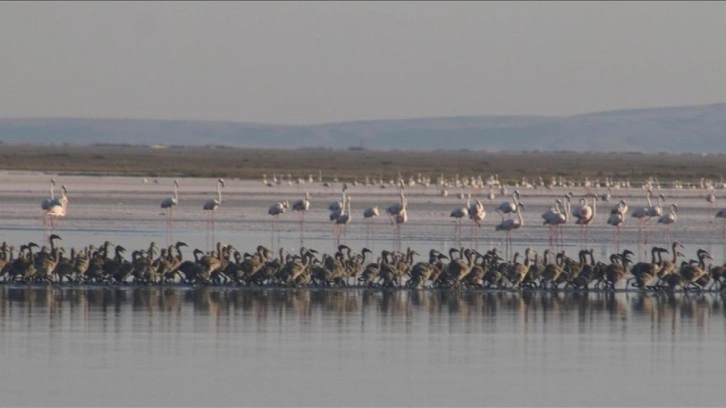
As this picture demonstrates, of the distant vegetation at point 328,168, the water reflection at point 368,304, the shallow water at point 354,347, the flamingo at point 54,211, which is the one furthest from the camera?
the distant vegetation at point 328,168

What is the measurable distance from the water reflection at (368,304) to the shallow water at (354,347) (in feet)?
0.11

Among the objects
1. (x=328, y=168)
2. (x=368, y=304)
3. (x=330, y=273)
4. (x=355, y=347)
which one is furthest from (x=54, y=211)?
(x=328, y=168)

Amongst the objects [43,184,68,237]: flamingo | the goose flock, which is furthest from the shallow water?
[43,184,68,237]: flamingo

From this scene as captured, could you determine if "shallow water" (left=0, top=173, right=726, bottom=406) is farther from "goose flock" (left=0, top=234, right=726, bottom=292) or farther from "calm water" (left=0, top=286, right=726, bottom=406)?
"goose flock" (left=0, top=234, right=726, bottom=292)

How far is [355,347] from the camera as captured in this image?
17.3 meters

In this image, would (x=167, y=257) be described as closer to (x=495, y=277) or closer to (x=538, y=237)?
(x=495, y=277)

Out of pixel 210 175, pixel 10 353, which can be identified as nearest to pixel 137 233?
pixel 10 353

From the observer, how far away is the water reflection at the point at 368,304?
2014 cm

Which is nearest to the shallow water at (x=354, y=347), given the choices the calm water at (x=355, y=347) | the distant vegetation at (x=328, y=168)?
the calm water at (x=355, y=347)

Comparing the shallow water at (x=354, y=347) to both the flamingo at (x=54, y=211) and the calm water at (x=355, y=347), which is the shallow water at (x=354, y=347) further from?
the flamingo at (x=54, y=211)

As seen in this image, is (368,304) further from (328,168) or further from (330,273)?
(328,168)

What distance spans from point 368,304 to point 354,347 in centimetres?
427

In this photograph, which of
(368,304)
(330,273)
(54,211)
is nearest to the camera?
(368,304)

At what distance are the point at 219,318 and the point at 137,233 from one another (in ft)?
48.5
